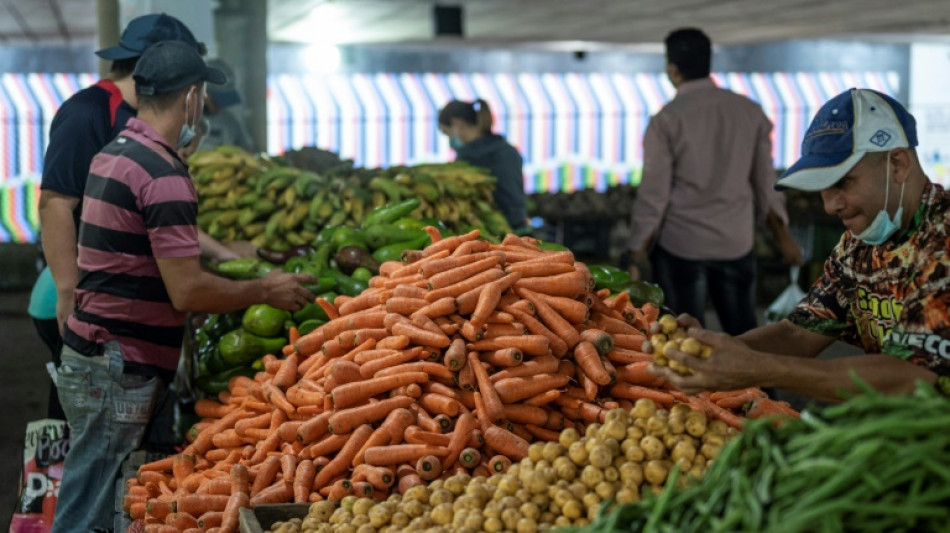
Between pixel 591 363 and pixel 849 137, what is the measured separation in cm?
112

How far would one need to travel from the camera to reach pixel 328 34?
18703 mm

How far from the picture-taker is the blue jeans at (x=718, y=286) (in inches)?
252

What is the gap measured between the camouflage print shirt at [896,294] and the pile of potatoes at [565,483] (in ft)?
1.80

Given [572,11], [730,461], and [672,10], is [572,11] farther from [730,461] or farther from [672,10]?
[730,461]

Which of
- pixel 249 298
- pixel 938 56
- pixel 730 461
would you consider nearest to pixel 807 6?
pixel 938 56

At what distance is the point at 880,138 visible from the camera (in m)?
2.78

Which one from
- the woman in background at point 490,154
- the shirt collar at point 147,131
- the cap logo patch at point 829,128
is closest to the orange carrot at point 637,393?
the cap logo patch at point 829,128

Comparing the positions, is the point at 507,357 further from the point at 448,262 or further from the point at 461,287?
the point at 448,262

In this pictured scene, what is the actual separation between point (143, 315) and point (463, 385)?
4.31 feet

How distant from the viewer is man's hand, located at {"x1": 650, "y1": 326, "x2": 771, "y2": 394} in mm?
2527

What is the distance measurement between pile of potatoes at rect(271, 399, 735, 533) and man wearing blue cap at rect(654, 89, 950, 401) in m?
0.25

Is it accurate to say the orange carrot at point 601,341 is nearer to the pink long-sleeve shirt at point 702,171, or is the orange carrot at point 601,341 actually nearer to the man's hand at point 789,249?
the pink long-sleeve shirt at point 702,171

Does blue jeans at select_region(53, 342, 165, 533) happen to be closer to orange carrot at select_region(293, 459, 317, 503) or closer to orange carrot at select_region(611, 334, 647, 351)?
orange carrot at select_region(293, 459, 317, 503)

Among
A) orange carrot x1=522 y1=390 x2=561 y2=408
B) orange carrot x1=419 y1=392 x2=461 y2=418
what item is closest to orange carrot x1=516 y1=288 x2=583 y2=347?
orange carrot x1=522 y1=390 x2=561 y2=408
